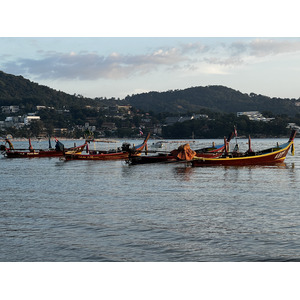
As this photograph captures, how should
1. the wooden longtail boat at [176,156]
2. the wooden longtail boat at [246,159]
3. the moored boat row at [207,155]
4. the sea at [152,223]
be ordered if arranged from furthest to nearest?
the wooden longtail boat at [246,159]
the moored boat row at [207,155]
the wooden longtail boat at [176,156]
the sea at [152,223]

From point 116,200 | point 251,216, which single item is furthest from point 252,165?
point 251,216

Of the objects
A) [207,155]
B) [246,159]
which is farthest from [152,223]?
[207,155]

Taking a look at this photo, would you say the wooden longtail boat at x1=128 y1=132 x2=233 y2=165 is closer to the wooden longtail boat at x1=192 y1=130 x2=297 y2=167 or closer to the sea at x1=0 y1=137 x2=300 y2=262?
the wooden longtail boat at x1=192 y1=130 x2=297 y2=167

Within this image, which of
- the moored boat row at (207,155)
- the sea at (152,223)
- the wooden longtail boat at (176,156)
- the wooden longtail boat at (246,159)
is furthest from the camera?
the wooden longtail boat at (246,159)

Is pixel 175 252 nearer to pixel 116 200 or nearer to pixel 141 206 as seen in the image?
pixel 141 206

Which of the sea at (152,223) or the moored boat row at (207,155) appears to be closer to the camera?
the sea at (152,223)

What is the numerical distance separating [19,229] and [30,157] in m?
66.1

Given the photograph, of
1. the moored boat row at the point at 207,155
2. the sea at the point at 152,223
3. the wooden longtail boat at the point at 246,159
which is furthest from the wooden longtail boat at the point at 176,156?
the sea at the point at 152,223

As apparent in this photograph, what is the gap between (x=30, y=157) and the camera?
271 feet

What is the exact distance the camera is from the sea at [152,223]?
48.7 ft

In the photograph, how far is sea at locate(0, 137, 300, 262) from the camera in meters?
14.8

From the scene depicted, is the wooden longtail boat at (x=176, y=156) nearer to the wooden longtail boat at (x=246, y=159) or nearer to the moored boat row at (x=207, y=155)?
the moored boat row at (x=207, y=155)

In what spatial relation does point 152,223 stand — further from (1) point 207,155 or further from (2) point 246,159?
(1) point 207,155
